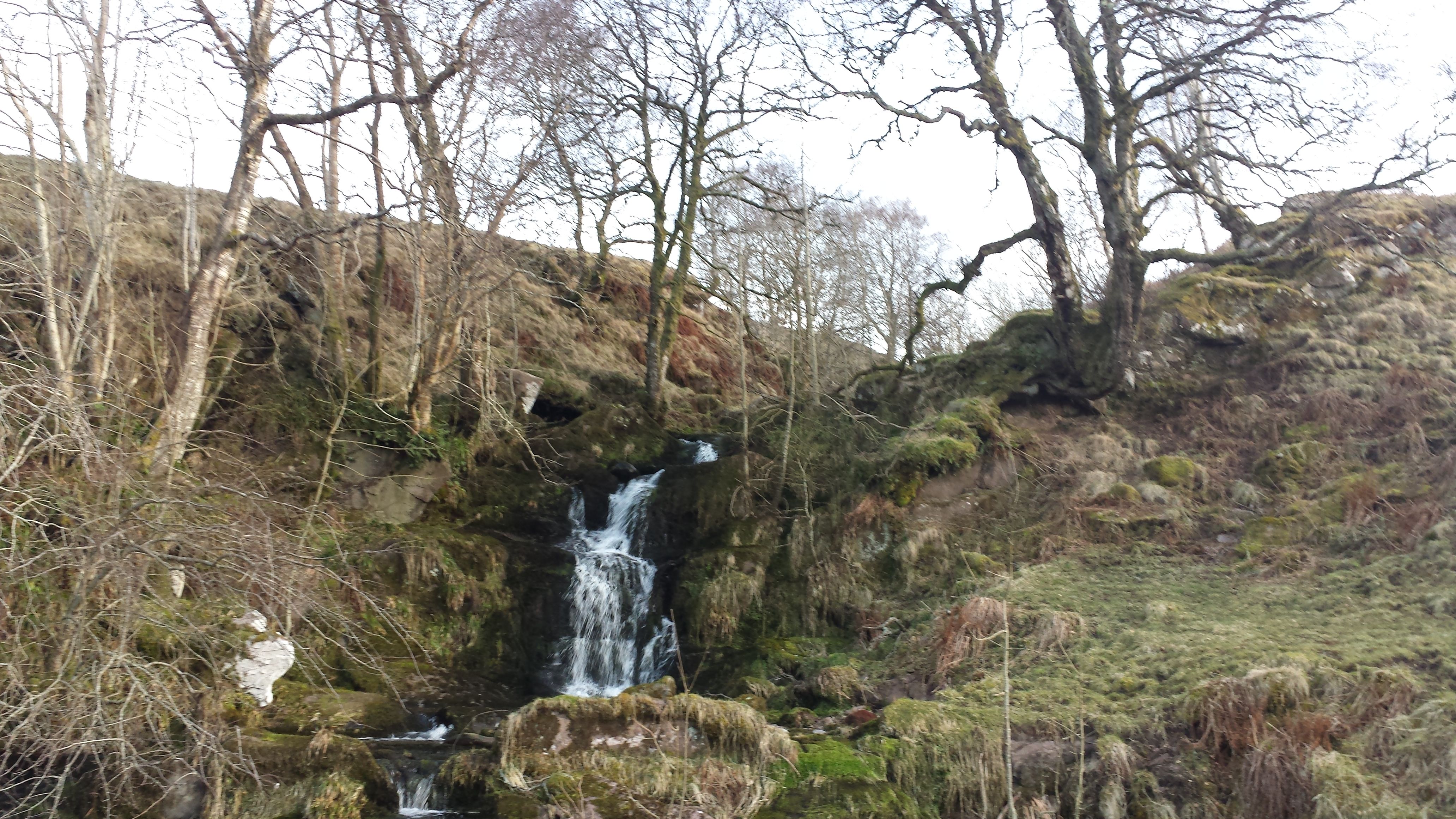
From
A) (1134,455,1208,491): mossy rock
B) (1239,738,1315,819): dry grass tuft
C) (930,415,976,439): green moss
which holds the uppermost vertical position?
(930,415,976,439): green moss

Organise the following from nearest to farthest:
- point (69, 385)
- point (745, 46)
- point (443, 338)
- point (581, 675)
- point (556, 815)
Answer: point (69, 385), point (556, 815), point (581, 675), point (443, 338), point (745, 46)

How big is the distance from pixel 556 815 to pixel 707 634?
4.95 m

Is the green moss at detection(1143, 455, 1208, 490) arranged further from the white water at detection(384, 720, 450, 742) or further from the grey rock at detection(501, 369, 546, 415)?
the grey rock at detection(501, 369, 546, 415)

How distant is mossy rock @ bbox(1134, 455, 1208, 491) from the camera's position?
10.4 m

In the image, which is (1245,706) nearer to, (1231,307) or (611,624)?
(611,624)

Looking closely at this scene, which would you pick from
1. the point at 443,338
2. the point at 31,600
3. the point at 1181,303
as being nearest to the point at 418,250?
the point at 443,338

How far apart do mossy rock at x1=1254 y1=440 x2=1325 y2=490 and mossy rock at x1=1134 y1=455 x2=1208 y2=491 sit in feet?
1.92

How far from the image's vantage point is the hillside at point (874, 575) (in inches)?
228

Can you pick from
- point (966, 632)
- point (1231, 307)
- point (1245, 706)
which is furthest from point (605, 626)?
point (1231, 307)

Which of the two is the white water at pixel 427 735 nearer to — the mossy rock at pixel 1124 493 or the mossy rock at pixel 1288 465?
the mossy rock at pixel 1124 493

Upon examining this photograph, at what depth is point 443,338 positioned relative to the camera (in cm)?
1223

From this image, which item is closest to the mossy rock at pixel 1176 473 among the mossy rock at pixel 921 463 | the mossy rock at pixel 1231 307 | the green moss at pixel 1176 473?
the green moss at pixel 1176 473

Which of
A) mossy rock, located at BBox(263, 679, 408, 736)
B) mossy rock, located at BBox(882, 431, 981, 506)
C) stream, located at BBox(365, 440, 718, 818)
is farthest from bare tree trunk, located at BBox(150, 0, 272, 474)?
mossy rock, located at BBox(882, 431, 981, 506)

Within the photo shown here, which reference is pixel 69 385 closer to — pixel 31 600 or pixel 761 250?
pixel 31 600
